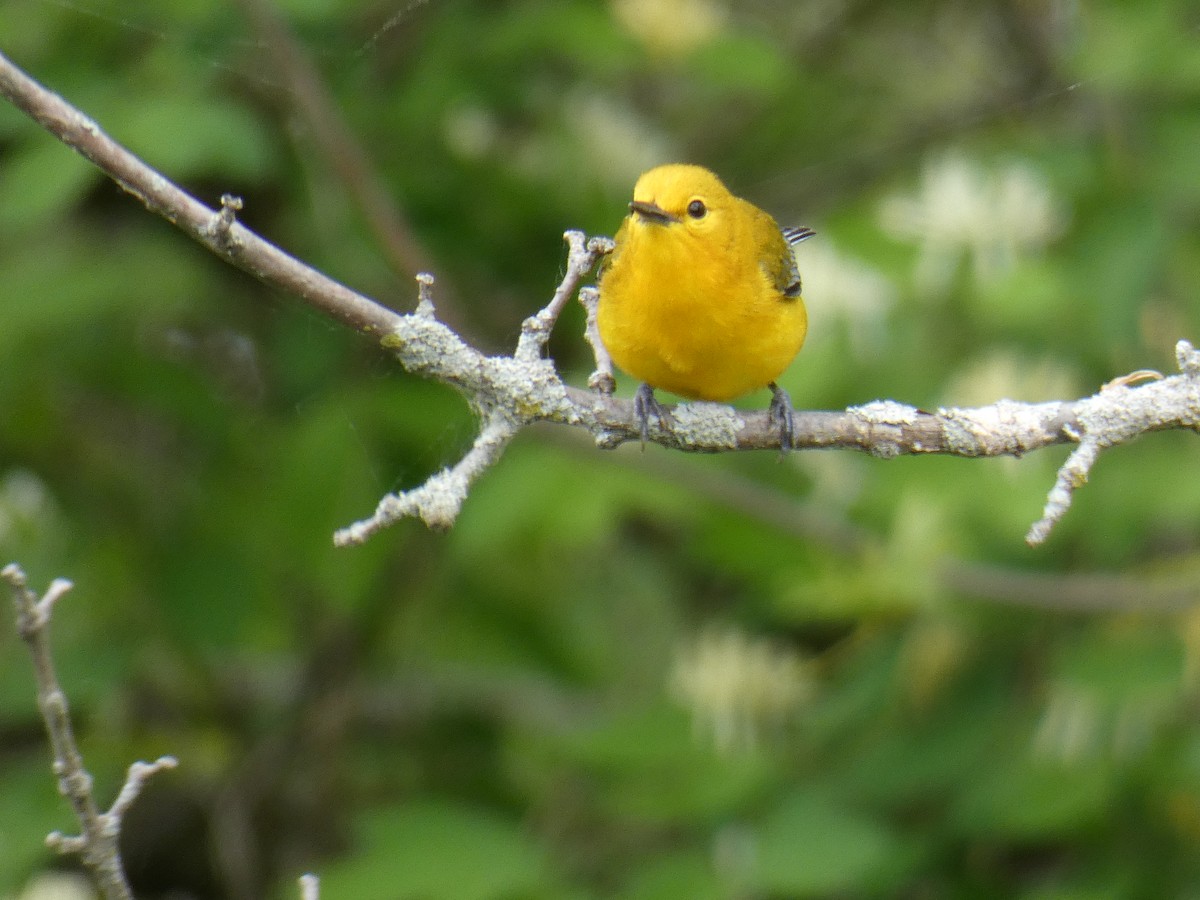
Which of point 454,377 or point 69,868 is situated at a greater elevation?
point 69,868

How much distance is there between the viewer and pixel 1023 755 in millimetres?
3414

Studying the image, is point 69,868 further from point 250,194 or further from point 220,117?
point 220,117

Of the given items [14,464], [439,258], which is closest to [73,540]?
[14,464]

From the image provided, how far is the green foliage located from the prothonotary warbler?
1.95 ft

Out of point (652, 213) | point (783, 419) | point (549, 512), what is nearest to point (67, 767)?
point (783, 419)

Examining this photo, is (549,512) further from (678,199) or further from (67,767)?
(67,767)

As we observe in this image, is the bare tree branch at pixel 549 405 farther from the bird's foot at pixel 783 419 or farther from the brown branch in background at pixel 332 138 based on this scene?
the brown branch in background at pixel 332 138

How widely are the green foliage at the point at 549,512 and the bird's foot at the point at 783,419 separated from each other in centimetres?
63

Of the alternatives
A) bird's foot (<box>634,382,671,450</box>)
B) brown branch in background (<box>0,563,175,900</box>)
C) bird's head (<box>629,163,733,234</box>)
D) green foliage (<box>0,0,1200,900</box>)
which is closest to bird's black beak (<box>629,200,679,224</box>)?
bird's head (<box>629,163,733,234</box>)

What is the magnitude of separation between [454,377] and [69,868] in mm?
3227

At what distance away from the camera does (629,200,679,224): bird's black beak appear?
2.53 meters

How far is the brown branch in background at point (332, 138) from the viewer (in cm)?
309

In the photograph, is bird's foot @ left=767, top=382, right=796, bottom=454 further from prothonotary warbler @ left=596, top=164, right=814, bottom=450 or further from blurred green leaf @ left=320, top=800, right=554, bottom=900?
blurred green leaf @ left=320, top=800, right=554, bottom=900

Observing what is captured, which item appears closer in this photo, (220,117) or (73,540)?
(220,117)
